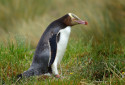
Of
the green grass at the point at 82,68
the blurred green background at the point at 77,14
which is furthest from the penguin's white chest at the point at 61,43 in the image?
the blurred green background at the point at 77,14

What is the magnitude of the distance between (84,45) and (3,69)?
7.47ft

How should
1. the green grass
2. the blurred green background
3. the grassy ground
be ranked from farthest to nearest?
the blurred green background
the grassy ground
the green grass

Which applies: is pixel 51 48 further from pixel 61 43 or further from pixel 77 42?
pixel 77 42

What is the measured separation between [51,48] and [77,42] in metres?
1.50

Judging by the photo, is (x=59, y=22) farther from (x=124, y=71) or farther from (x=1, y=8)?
(x=1, y=8)

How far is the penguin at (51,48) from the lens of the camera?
4.83 metres

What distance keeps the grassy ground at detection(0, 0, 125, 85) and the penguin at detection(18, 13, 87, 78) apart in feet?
0.47

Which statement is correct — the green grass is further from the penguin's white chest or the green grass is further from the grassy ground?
the penguin's white chest

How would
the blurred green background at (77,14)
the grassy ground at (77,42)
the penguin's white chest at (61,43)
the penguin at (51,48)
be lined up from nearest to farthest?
the grassy ground at (77,42) → the penguin at (51,48) → the penguin's white chest at (61,43) → the blurred green background at (77,14)

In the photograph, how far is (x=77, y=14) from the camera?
8.20m

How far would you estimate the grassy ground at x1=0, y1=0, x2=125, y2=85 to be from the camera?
4469 millimetres

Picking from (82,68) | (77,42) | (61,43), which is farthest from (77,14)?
(82,68)

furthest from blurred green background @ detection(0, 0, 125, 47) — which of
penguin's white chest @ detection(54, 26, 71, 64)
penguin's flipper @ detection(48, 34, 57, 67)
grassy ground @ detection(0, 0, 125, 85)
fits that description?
penguin's flipper @ detection(48, 34, 57, 67)

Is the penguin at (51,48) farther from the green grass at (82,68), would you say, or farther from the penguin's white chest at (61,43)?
the green grass at (82,68)
